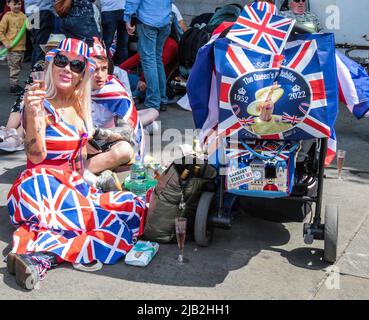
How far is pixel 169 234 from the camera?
4219 mm

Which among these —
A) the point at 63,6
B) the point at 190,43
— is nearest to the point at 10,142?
the point at 63,6

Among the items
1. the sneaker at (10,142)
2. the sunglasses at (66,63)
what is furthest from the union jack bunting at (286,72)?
the sneaker at (10,142)

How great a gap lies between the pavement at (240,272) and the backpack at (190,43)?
13.6 ft

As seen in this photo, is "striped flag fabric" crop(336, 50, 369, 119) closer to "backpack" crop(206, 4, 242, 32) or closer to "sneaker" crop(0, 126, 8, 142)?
"sneaker" crop(0, 126, 8, 142)

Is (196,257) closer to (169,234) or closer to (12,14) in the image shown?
(169,234)

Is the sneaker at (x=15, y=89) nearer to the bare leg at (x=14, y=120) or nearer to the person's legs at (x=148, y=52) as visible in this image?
the person's legs at (x=148, y=52)

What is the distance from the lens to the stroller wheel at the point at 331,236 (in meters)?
3.85

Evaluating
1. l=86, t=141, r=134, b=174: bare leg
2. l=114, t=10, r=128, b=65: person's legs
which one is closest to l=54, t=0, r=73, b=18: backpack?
l=114, t=10, r=128, b=65: person's legs

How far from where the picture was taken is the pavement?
3586 mm

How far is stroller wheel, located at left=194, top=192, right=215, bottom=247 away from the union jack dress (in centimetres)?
43
